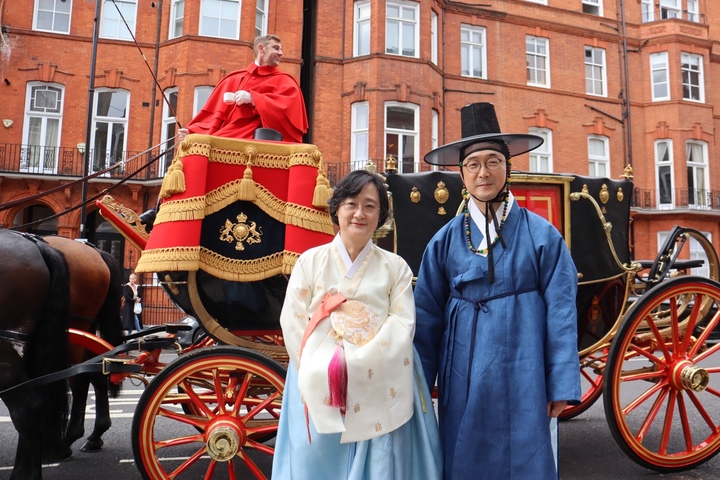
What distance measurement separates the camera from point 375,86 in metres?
15.1

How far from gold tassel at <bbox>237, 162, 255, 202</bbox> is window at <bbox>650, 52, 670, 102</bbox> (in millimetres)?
19892

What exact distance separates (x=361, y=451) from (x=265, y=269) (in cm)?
144

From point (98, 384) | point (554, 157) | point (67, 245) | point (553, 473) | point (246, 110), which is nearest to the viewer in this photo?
point (553, 473)

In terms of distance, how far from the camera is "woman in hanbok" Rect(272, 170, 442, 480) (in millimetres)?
2057

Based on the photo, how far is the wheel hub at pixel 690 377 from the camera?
11.7ft

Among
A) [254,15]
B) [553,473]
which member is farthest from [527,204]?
[254,15]

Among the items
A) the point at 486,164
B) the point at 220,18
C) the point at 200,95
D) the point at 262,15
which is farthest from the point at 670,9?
the point at 486,164

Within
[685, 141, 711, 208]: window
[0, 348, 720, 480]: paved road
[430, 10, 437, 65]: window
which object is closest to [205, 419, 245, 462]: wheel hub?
[0, 348, 720, 480]: paved road

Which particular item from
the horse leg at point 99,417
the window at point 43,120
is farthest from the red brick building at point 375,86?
the horse leg at point 99,417

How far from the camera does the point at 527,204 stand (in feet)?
11.9

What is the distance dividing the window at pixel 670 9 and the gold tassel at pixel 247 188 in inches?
869

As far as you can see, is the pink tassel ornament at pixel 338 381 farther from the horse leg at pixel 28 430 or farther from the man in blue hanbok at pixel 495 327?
the horse leg at pixel 28 430

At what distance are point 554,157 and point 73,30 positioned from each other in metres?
15.0

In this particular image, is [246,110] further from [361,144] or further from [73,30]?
[73,30]
